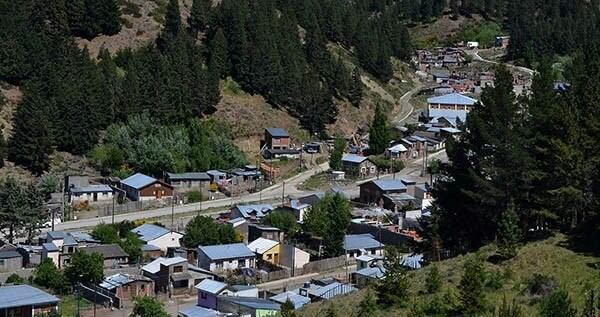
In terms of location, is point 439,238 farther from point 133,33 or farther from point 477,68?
point 477,68

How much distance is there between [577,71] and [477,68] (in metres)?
46.3

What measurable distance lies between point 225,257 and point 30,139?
45.0 ft

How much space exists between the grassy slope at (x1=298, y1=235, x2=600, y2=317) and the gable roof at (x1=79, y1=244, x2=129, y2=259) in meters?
14.1

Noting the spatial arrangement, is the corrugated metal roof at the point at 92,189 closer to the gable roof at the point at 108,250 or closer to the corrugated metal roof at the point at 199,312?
the gable roof at the point at 108,250

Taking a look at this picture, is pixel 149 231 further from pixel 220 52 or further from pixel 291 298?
pixel 220 52

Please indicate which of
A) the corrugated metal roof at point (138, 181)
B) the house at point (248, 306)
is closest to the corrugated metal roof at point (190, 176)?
the corrugated metal roof at point (138, 181)

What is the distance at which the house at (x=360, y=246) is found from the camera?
3050cm

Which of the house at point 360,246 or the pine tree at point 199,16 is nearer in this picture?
the house at point 360,246

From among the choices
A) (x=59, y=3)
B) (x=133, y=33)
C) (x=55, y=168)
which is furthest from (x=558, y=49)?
(x=55, y=168)

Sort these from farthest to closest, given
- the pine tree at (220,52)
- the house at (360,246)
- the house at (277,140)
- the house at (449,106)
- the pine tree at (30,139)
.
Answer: the house at (449,106) → the pine tree at (220,52) → the house at (277,140) → the pine tree at (30,139) → the house at (360,246)

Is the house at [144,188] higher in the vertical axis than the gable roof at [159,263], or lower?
lower

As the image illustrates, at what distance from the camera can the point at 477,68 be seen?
2815 inches

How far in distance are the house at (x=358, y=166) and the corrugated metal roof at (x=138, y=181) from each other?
10.3 m

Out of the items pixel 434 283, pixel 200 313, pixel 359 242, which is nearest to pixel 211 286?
pixel 200 313
